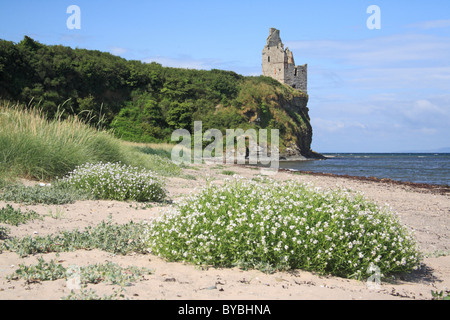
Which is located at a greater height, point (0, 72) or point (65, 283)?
point (0, 72)

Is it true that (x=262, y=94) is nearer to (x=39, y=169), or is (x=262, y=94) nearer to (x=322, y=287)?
(x=39, y=169)

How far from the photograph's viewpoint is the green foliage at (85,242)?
455 cm

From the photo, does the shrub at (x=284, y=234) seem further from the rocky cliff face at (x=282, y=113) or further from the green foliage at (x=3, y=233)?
the rocky cliff face at (x=282, y=113)

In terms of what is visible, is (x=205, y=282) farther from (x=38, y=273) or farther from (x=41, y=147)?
(x=41, y=147)

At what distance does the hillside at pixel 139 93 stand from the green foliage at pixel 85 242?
82.6 feet

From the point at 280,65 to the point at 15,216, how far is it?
69.1 metres

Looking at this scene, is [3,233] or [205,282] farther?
[3,233]

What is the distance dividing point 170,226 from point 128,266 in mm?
782

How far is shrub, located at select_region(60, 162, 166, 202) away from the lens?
8.12m

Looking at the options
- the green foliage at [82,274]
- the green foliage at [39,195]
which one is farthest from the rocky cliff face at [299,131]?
the green foliage at [82,274]

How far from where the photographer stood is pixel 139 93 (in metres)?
46.6

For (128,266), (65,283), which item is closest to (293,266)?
(128,266)

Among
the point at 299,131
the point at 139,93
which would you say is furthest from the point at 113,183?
the point at 299,131

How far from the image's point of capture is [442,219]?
999cm
